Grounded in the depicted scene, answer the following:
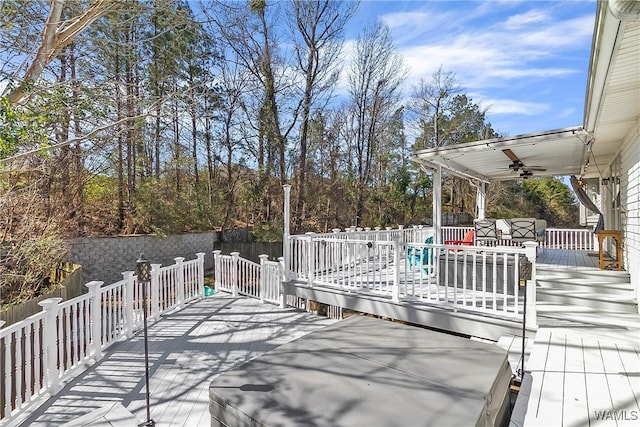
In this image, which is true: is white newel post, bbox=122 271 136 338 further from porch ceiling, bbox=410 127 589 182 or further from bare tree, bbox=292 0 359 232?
bare tree, bbox=292 0 359 232

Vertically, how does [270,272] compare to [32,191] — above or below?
below

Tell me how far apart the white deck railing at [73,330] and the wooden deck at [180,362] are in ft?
0.64

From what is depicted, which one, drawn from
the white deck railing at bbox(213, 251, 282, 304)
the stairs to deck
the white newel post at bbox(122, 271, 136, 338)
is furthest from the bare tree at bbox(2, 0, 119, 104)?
the stairs to deck

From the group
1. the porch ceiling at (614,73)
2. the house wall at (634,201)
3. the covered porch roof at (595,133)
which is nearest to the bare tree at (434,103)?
the covered porch roof at (595,133)

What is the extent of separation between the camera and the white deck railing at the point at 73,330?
3182 mm

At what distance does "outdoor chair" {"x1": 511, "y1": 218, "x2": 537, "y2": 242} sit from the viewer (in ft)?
25.4

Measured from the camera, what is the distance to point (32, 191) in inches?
299

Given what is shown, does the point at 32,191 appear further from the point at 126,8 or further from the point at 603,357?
the point at 603,357

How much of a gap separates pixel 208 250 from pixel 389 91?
40.3 ft

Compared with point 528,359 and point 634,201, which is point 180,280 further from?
point 634,201

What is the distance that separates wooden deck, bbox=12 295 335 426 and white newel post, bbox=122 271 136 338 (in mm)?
203

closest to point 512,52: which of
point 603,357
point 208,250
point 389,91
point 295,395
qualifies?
point 603,357

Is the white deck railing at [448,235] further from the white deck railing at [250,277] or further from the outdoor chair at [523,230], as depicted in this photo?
the white deck railing at [250,277]

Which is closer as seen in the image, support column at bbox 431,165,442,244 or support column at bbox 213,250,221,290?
support column at bbox 431,165,442,244
